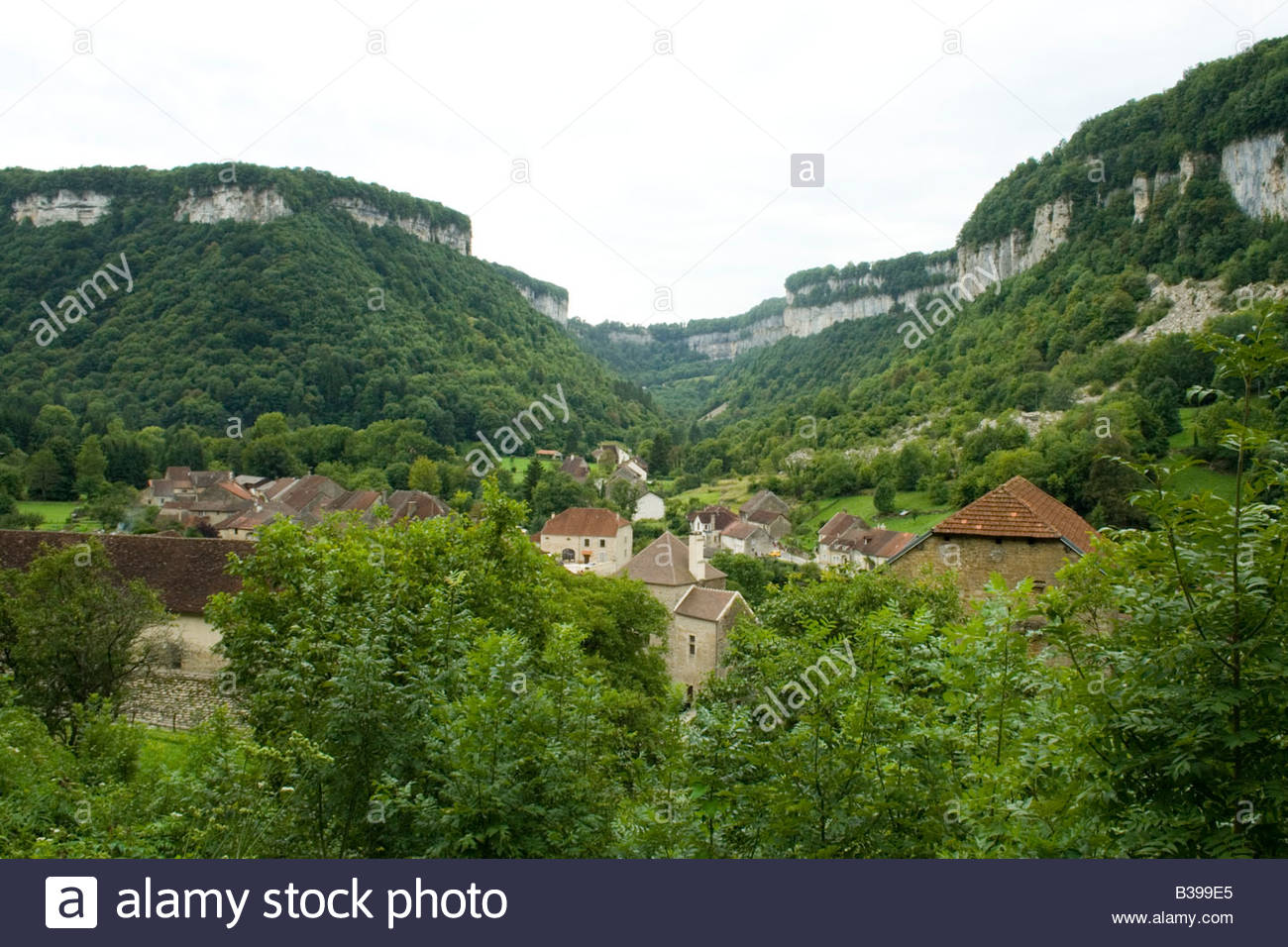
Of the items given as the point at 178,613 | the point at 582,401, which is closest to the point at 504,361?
the point at 582,401

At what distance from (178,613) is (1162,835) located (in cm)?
2896

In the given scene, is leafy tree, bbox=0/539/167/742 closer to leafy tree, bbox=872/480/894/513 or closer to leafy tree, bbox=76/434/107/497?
leafy tree, bbox=76/434/107/497

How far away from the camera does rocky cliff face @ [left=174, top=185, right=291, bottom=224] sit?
443ft

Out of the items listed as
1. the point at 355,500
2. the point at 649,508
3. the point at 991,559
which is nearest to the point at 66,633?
the point at 991,559

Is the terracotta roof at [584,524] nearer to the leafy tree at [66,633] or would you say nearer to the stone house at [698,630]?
the stone house at [698,630]

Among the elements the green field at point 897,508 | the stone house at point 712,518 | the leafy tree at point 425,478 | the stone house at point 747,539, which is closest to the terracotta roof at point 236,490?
the leafy tree at point 425,478

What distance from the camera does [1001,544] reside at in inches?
654

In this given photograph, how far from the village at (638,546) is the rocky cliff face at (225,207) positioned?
65.7 meters

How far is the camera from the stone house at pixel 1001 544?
53.3ft

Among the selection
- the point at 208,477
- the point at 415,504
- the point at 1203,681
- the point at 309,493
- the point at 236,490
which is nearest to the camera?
the point at 1203,681

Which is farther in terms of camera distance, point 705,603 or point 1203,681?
point 705,603

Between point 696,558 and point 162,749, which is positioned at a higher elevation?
point 696,558

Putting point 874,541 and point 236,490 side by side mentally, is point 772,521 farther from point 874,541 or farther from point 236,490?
point 236,490

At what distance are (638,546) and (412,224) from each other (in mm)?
118547
